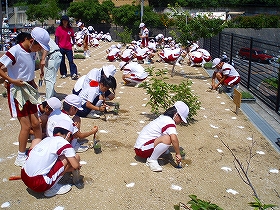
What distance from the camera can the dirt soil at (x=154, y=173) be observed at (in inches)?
155

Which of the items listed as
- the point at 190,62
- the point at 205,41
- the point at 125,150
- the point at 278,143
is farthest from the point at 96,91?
the point at 205,41

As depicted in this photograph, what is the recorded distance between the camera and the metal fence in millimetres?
8594

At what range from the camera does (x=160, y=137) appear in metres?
4.61

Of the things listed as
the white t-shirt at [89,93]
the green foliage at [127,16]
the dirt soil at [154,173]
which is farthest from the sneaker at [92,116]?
the green foliage at [127,16]

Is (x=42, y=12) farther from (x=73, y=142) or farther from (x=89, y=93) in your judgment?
(x=73, y=142)

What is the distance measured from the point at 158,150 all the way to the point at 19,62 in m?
1.98

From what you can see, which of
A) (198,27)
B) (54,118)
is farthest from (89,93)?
(198,27)

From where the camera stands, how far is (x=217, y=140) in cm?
586

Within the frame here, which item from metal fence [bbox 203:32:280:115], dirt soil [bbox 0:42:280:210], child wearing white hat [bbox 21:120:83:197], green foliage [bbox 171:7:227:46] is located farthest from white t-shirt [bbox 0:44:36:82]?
green foliage [bbox 171:7:227:46]

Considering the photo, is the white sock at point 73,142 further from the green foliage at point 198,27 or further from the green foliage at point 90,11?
the green foliage at point 90,11

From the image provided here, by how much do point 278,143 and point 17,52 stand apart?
405 centimetres

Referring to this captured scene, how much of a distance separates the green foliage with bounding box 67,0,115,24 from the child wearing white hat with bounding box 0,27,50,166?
109ft

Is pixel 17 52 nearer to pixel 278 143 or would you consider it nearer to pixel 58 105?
pixel 58 105

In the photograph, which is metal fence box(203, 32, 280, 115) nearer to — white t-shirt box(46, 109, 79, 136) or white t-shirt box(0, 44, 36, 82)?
white t-shirt box(46, 109, 79, 136)
